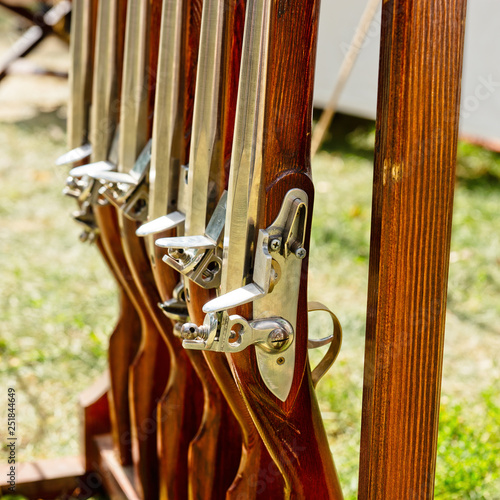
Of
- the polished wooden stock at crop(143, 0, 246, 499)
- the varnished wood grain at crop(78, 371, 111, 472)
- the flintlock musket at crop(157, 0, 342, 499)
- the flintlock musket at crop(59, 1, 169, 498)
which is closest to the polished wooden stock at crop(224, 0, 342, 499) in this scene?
the flintlock musket at crop(157, 0, 342, 499)

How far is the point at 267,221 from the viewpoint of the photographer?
0.82 m

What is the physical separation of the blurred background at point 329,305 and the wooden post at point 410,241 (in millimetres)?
869

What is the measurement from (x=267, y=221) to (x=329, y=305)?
79.9 inches

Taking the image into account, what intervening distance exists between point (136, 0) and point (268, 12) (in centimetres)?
41

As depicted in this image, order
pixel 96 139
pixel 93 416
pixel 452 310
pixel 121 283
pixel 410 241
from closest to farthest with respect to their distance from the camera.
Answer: pixel 410 241 → pixel 96 139 → pixel 121 283 → pixel 93 416 → pixel 452 310

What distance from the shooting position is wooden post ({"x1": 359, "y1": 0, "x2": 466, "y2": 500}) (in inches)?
30.1

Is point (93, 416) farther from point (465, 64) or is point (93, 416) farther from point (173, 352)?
point (465, 64)

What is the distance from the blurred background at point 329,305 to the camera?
6.43 ft

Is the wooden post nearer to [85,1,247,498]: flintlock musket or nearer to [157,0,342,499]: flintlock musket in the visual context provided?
[157,0,342,499]: flintlock musket

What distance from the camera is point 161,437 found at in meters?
1.24

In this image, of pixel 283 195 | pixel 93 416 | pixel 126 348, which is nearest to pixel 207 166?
pixel 283 195

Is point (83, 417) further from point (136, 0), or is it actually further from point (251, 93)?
point (251, 93)

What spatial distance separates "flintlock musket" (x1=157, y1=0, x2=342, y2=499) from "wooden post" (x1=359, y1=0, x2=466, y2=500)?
0.08 meters

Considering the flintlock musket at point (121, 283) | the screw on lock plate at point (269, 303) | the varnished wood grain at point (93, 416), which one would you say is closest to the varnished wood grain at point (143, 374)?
the flintlock musket at point (121, 283)
